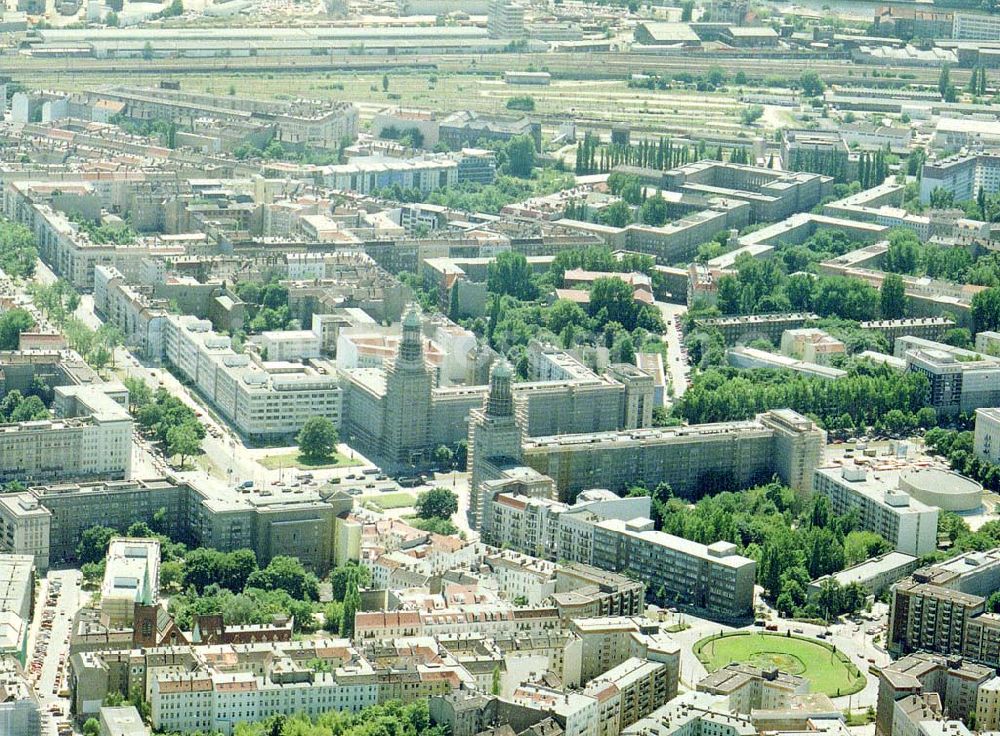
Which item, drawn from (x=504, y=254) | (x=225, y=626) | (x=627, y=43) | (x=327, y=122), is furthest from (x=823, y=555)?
(x=627, y=43)

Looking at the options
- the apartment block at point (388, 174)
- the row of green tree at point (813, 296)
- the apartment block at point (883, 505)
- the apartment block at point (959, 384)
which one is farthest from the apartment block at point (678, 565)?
the apartment block at point (388, 174)

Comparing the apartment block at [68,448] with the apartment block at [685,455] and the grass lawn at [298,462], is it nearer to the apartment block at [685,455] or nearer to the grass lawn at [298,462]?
the grass lawn at [298,462]

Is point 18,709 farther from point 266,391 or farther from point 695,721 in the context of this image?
point 266,391

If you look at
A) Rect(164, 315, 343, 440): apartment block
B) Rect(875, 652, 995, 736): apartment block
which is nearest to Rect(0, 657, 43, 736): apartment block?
Rect(875, 652, 995, 736): apartment block

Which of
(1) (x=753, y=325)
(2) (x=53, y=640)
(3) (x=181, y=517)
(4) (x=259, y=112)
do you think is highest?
(4) (x=259, y=112)

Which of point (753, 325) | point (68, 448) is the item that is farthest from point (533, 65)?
point (68, 448)

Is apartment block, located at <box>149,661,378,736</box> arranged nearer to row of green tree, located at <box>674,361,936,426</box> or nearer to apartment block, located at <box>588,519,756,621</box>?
apartment block, located at <box>588,519,756,621</box>
